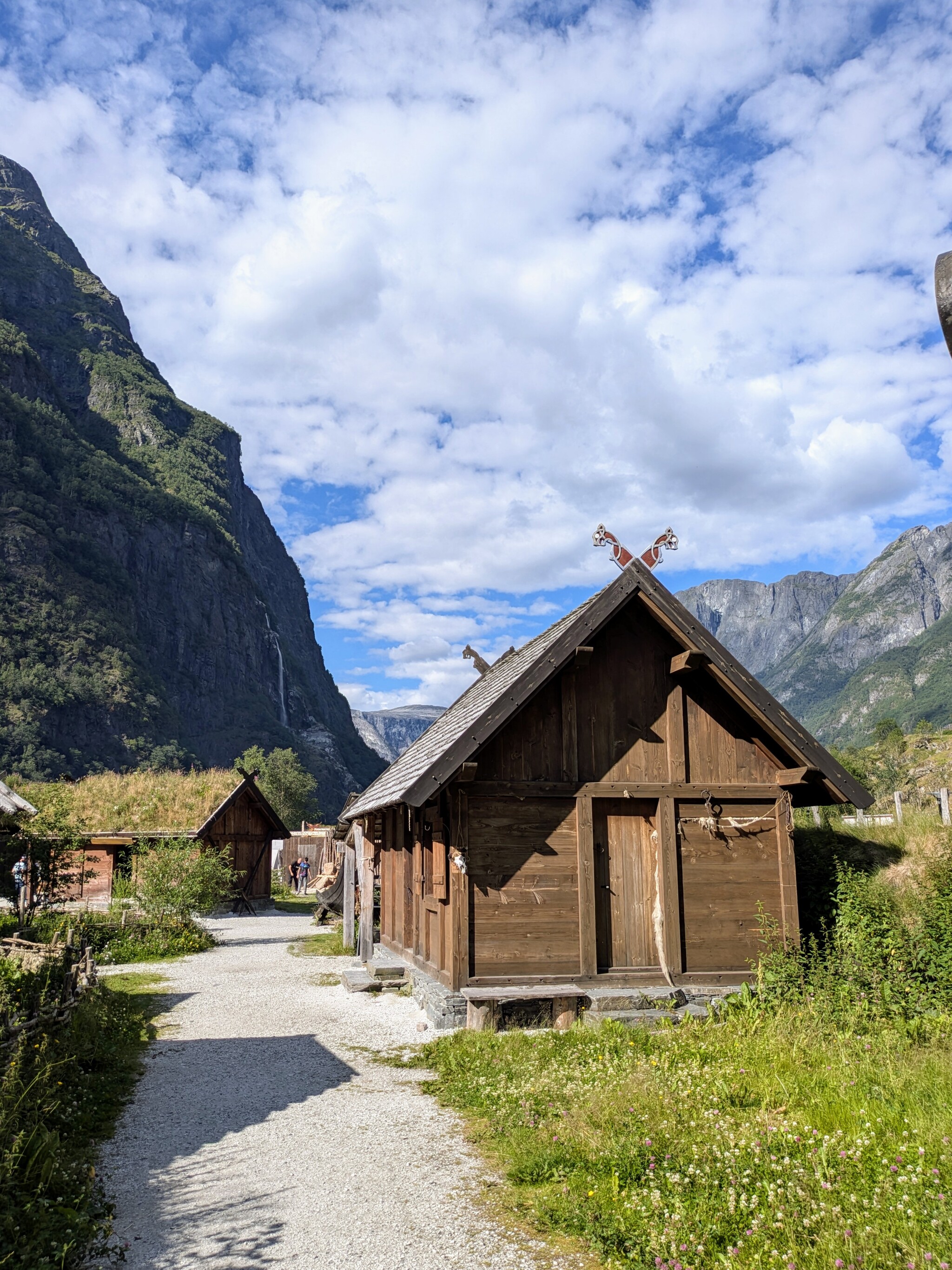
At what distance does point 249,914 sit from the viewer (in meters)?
32.9

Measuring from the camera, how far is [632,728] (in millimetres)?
12859

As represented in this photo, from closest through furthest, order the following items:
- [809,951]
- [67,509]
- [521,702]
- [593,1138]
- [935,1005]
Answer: [593,1138]
[935,1005]
[521,702]
[809,951]
[67,509]

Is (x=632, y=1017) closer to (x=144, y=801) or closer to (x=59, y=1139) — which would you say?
(x=59, y=1139)

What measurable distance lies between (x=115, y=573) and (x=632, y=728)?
443ft

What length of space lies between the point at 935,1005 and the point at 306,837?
44.4 m

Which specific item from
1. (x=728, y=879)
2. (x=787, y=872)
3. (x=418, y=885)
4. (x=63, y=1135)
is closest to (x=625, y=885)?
(x=728, y=879)

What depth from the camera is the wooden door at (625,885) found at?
40.4 feet

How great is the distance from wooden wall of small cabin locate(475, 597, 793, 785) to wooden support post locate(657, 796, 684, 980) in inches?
20.2

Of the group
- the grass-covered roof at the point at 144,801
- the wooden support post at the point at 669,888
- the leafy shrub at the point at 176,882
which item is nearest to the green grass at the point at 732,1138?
the wooden support post at the point at 669,888

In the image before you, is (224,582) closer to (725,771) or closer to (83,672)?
(83,672)

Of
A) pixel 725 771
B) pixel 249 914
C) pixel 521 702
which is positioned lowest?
pixel 249 914

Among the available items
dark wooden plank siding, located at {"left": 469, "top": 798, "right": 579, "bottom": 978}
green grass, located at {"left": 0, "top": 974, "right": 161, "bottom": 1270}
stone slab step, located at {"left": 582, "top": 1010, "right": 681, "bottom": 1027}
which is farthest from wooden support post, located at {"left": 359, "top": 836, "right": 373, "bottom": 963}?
stone slab step, located at {"left": 582, "top": 1010, "right": 681, "bottom": 1027}

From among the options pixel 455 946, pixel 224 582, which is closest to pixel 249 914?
pixel 455 946

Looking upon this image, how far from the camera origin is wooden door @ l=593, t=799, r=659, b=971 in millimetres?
12328
